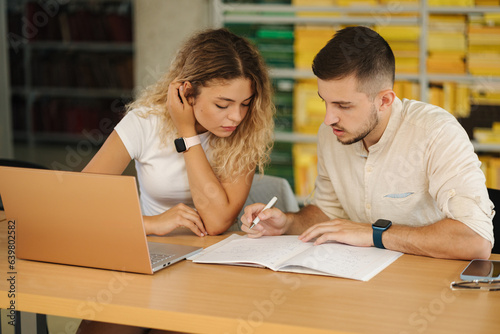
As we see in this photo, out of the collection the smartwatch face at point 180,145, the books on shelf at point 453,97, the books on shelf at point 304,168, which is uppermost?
the smartwatch face at point 180,145

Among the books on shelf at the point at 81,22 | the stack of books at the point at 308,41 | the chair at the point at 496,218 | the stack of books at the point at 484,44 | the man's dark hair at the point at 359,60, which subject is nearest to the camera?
the man's dark hair at the point at 359,60

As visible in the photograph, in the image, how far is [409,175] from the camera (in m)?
1.79

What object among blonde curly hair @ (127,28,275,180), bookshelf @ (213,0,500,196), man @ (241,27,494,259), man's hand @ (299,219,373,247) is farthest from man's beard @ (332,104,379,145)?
bookshelf @ (213,0,500,196)

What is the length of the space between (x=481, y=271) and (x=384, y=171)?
0.50m

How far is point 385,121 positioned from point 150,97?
0.82 m

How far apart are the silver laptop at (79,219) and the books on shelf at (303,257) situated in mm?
131

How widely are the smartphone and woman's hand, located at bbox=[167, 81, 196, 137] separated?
95cm

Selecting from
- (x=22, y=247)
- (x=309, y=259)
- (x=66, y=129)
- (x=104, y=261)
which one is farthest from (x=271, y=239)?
(x=66, y=129)

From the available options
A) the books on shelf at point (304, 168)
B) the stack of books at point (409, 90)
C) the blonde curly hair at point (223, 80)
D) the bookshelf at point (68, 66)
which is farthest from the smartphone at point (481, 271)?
the bookshelf at point (68, 66)

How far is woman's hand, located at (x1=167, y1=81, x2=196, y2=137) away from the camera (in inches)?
78.7

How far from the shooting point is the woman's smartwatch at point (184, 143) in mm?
1979

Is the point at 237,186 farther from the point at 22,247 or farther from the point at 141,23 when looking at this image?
the point at 141,23

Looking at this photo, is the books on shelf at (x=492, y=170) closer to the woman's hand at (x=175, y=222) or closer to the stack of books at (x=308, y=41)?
the stack of books at (x=308, y=41)

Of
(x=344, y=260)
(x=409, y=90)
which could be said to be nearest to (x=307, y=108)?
(x=409, y=90)
